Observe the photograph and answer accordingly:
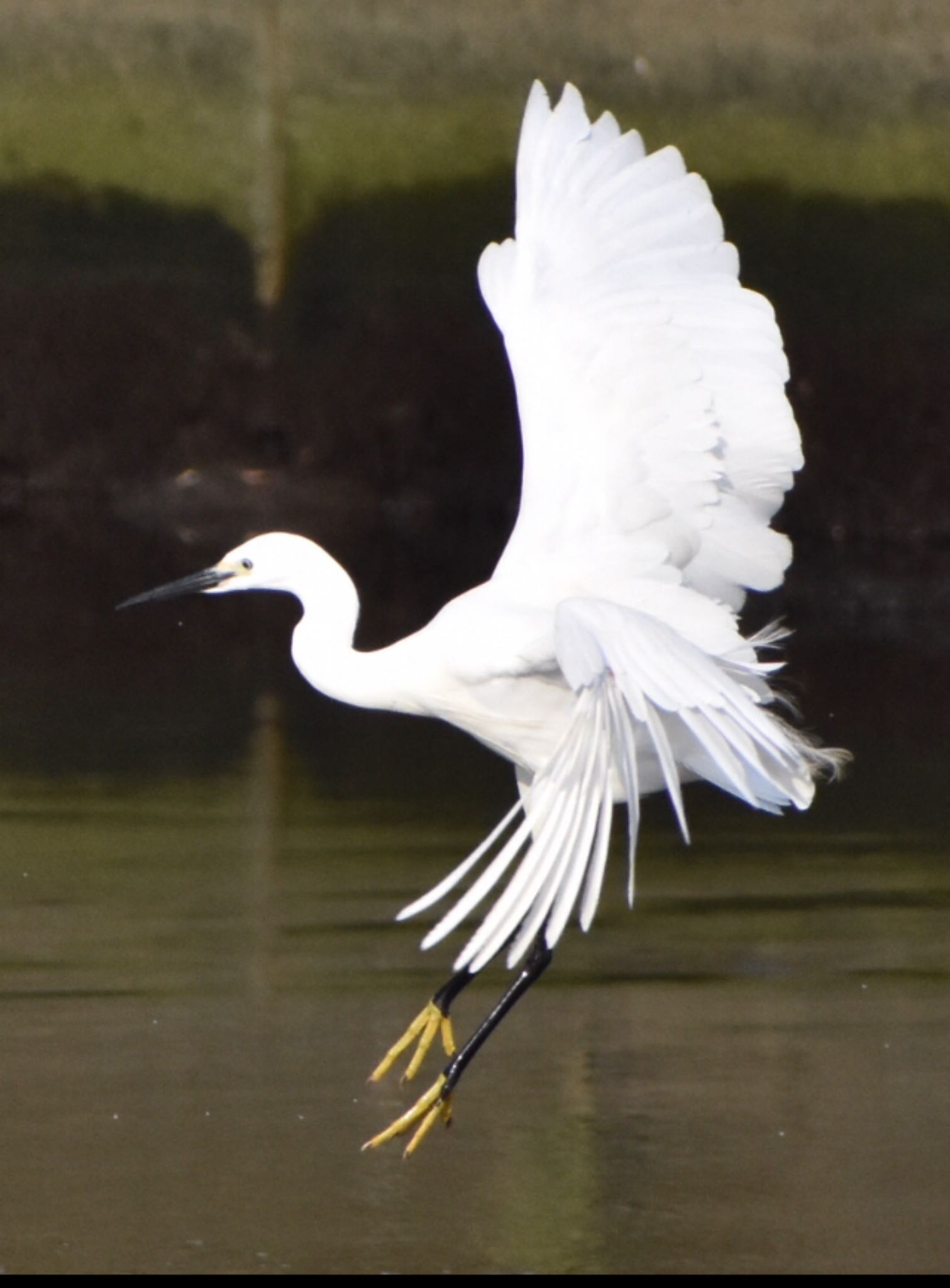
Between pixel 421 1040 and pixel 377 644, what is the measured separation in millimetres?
4729

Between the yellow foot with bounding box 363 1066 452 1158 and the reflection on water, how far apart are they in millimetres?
38

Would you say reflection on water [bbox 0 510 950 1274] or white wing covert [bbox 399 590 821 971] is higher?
white wing covert [bbox 399 590 821 971]

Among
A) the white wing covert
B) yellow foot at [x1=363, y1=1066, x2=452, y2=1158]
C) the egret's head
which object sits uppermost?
the egret's head

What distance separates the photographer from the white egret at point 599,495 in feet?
18.2

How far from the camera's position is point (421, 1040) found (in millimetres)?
5391

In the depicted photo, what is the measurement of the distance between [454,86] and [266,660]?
433cm

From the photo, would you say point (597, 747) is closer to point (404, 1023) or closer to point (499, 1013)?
point (499, 1013)

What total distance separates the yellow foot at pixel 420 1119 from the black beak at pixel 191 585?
114 centimetres

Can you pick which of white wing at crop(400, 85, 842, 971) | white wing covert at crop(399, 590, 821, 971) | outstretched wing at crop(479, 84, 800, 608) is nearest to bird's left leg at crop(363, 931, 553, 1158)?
white wing at crop(400, 85, 842, 971)

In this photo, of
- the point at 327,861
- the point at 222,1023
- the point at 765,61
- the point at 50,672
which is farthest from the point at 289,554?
the point at 765,61

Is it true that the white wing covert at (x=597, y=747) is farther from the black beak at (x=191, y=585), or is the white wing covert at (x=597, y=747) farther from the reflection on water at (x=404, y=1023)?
the black beak at (x=191, y=585)

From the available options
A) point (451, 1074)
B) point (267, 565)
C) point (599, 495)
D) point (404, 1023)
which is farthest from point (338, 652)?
point (451, 1074)

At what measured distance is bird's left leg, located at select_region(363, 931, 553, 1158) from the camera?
499 cm

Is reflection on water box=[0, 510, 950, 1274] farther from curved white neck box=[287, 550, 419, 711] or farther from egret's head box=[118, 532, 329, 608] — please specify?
egret's head box=[118, 532, 329, 608]
